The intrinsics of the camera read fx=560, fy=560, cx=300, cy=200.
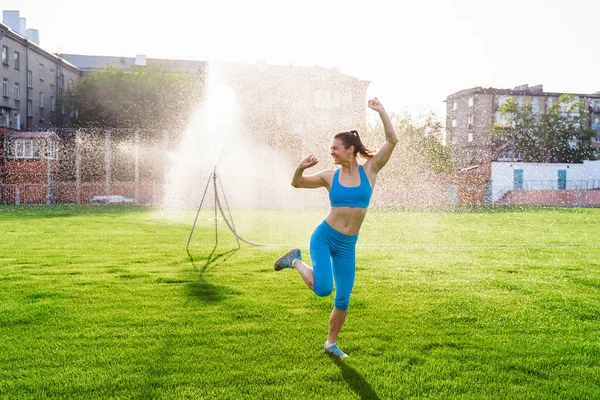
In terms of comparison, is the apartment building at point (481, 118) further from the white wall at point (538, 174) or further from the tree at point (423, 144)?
the tree at point (423, 144)

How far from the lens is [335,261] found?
550cm

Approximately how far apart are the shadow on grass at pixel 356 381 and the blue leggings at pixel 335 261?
0.53m

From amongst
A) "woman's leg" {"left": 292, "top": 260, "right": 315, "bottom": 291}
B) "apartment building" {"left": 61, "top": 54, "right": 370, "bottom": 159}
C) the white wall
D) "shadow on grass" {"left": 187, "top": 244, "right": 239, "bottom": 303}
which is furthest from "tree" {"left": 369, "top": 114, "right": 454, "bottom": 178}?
"woman's leg" {"left": 292, "top": 260, "right": 315, "bottom": 291}

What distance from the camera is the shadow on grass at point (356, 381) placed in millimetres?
4621

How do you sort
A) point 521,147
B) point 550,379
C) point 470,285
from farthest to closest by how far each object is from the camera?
1. point 521,147
2. point 470,285
3. point 550,379

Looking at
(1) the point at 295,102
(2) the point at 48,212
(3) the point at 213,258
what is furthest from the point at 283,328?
(1) the point at 295,102

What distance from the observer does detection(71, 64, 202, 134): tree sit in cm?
5484

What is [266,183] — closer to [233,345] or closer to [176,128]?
[176,128]

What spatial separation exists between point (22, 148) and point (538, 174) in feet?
158

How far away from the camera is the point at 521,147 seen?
71562 mm

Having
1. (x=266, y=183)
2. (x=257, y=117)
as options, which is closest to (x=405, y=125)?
(x=257, y=117)

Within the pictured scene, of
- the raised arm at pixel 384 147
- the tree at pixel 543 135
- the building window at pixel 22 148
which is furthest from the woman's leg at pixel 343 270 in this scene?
the tree at pixel 543 135

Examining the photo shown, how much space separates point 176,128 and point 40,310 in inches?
1948

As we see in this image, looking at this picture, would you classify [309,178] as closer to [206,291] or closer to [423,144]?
[206,291]
